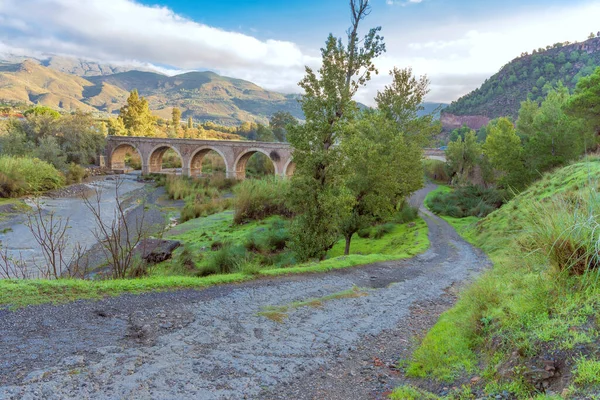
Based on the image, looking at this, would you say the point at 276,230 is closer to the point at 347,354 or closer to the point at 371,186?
the point at 371,186

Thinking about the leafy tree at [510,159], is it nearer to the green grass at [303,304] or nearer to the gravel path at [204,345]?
the green grass at [303,304]

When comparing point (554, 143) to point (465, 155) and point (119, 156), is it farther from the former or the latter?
point (119, 156)

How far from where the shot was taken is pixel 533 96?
A: 2726 inches

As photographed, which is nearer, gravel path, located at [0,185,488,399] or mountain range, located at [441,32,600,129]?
gravel path, located at [0,185,488,399]

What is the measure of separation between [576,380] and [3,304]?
21.0ft

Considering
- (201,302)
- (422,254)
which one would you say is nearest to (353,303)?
(201,302)

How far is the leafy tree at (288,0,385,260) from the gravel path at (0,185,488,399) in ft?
15.0

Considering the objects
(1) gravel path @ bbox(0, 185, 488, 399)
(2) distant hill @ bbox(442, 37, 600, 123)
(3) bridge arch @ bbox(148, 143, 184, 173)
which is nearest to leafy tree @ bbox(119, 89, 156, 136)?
(3) bridge arch @ bbox(148, 143, 184, 173)

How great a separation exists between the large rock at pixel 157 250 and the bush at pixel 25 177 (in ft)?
53.3

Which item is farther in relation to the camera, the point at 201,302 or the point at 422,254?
the point at 422,254

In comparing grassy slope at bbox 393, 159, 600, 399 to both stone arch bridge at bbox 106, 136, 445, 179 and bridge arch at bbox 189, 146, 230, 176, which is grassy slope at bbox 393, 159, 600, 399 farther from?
bridge arch at bbox 189, 146, 230, 176

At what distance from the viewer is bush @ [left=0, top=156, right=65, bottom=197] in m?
26.6

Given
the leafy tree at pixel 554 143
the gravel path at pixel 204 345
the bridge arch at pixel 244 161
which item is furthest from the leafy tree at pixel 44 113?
the leafy tree at pixel 554 143

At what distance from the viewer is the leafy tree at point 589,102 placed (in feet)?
63.7
